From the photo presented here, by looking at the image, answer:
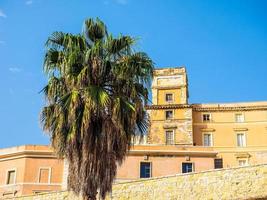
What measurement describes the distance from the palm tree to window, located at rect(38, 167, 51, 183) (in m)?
26.1

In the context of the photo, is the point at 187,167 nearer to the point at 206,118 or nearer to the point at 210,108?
the point at 206,118

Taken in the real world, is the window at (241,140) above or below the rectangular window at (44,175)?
above

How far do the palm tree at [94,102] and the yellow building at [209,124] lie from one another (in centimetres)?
3515

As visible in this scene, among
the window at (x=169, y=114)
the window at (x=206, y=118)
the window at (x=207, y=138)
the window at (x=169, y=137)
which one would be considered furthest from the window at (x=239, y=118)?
the window at (x=169, y=137)

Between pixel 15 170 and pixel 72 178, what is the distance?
28.0 m

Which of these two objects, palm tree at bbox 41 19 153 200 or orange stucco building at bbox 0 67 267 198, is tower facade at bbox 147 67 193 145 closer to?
orange stucco building at bbox 0 67 267 198

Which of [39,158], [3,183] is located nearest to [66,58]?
[39,158]

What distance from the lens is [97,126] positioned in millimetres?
14898

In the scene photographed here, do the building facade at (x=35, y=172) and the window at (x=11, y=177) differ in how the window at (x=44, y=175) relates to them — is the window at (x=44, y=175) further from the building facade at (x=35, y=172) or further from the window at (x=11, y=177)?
the window at (x=11, y=177)

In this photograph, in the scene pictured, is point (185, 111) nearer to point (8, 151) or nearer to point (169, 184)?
point (8, 151)

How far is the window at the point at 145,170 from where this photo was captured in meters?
39.1

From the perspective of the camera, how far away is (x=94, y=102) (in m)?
14.4

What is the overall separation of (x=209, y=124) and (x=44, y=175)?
21.4m

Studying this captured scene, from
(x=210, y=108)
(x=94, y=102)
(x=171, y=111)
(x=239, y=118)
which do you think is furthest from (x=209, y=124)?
(x=94, y=102)
